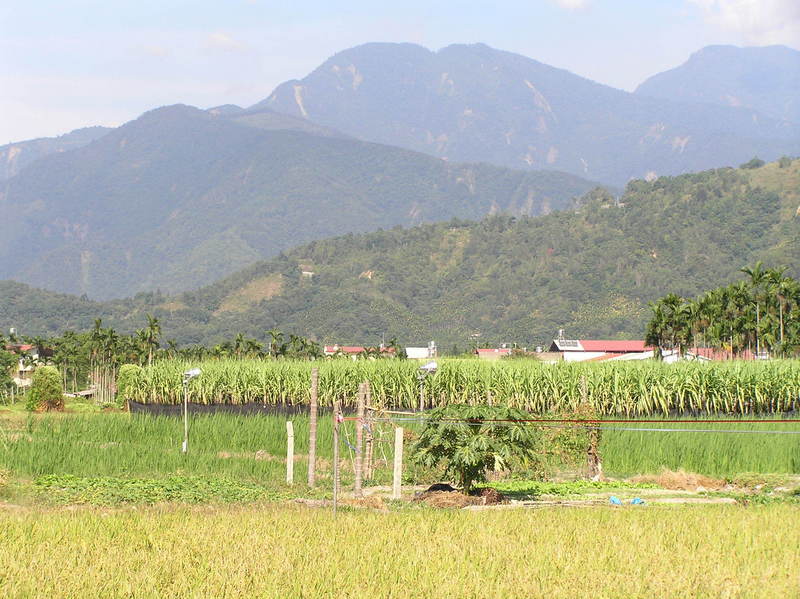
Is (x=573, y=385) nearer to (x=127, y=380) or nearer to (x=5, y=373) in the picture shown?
(x=127, y=380)

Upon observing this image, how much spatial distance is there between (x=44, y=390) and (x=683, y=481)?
141 feet

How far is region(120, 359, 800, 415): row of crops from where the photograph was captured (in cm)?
4434

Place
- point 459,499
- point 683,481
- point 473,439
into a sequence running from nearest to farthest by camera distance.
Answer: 1. point 473,439
2. point 459,499
3. point 683,481

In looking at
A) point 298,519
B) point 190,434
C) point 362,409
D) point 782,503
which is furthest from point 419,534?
point 190,434

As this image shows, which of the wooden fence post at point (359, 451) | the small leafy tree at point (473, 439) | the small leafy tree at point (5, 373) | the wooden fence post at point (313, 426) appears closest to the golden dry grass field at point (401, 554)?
the small leafy tree at point (473, 439)

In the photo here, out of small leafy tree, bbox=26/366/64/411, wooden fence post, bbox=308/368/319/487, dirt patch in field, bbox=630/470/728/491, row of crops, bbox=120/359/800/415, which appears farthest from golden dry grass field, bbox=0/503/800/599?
small leafy tree, bbox=26/366/64/411

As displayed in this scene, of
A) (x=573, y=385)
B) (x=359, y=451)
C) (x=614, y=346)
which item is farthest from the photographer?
(x=614, y=346)

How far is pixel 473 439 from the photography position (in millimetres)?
23188

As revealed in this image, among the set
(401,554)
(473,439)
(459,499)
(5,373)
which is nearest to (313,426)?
(459,499)

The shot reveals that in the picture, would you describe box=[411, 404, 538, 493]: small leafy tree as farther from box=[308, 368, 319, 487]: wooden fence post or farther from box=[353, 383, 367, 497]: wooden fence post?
box=[308, 368, 319, 487]: wooden fence post

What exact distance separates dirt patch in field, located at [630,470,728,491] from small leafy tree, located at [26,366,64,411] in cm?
4098

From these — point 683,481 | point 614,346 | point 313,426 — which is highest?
point 614,346

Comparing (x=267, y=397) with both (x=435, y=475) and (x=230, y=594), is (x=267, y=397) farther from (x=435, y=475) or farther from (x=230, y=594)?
(x=230, y=594)

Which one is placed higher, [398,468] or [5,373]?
[398,468]
